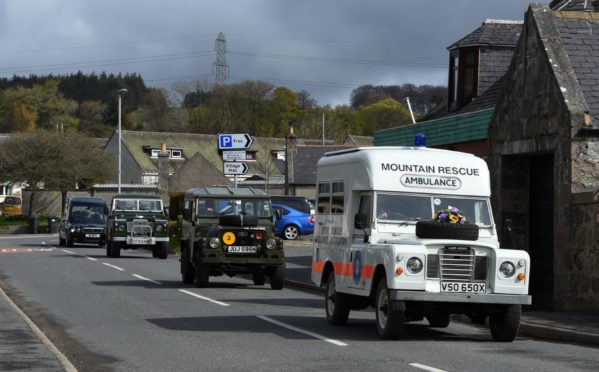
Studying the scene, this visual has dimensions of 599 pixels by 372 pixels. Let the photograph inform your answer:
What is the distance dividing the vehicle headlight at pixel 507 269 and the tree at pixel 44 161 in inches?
2687

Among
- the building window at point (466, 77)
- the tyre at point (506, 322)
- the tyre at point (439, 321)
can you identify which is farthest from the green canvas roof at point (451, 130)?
the tyre at point (506, 322)

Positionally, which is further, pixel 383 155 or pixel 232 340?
pixel 383 155

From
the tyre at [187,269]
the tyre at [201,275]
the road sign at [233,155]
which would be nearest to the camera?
the tyre at [201,275]

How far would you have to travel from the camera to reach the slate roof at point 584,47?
69.3 ft

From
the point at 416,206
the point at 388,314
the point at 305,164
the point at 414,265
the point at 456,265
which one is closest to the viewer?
the point at 414,265

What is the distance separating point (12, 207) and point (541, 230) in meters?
76.5

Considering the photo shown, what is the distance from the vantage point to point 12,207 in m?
94.1

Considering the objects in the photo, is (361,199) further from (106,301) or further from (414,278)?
(106,301)

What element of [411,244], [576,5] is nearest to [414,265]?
[411,244]

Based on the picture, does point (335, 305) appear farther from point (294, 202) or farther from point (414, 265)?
point (294, 202)

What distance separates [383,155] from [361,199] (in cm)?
83

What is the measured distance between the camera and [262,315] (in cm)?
1839

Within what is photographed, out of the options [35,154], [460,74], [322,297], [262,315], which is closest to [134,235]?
[460,74]

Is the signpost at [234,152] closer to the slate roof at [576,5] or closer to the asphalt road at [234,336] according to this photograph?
the asphalt road at [234,336]
